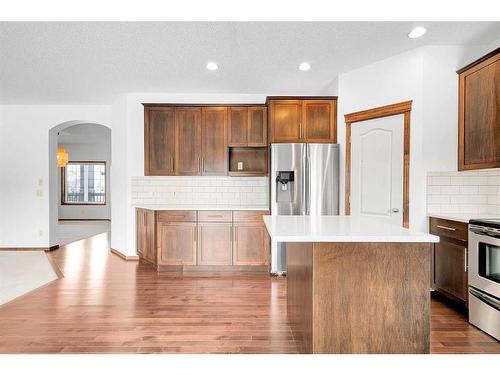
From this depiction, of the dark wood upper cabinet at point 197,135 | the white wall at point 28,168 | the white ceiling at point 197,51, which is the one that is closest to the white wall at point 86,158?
the white wall at point 28,168

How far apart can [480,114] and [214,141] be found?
127 inches

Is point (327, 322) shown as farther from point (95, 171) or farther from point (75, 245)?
point (95, 171)

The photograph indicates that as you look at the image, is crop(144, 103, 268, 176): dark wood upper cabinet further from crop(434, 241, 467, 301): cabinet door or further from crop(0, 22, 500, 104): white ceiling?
crop(434, 241, 467, 301): cabinet door

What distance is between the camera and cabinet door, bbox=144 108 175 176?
4914 mm

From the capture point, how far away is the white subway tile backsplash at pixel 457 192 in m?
3.53

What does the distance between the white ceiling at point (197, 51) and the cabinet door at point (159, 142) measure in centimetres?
41

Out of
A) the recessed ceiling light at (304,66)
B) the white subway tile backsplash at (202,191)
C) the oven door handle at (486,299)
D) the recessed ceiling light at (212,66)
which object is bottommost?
the oven door handle at (486,299)

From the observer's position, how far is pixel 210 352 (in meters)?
A: 2.28

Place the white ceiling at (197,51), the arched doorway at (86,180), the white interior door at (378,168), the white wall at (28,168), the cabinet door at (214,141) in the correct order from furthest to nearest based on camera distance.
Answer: the arched doorway at (86,180) < the white wall at (28,168) < the cabinet door at (214,141) < the white interior door at (378,168) < the white ceiling at (197,51)

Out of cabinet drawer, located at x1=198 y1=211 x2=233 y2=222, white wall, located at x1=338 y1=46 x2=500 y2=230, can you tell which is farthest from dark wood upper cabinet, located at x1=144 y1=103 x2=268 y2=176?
white wall, located at x1=338 y1=46 x2=500 y2=230

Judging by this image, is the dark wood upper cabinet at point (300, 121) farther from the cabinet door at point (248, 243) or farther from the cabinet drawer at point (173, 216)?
the cabinet drawer at point (173, 216)

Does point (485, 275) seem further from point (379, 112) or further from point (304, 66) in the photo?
point (304, 66)

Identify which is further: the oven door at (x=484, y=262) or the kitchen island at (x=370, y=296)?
the oven door at (x=484, y=262)

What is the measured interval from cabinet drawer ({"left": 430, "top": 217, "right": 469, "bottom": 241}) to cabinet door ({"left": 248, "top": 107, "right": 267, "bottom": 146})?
245 centimetres
